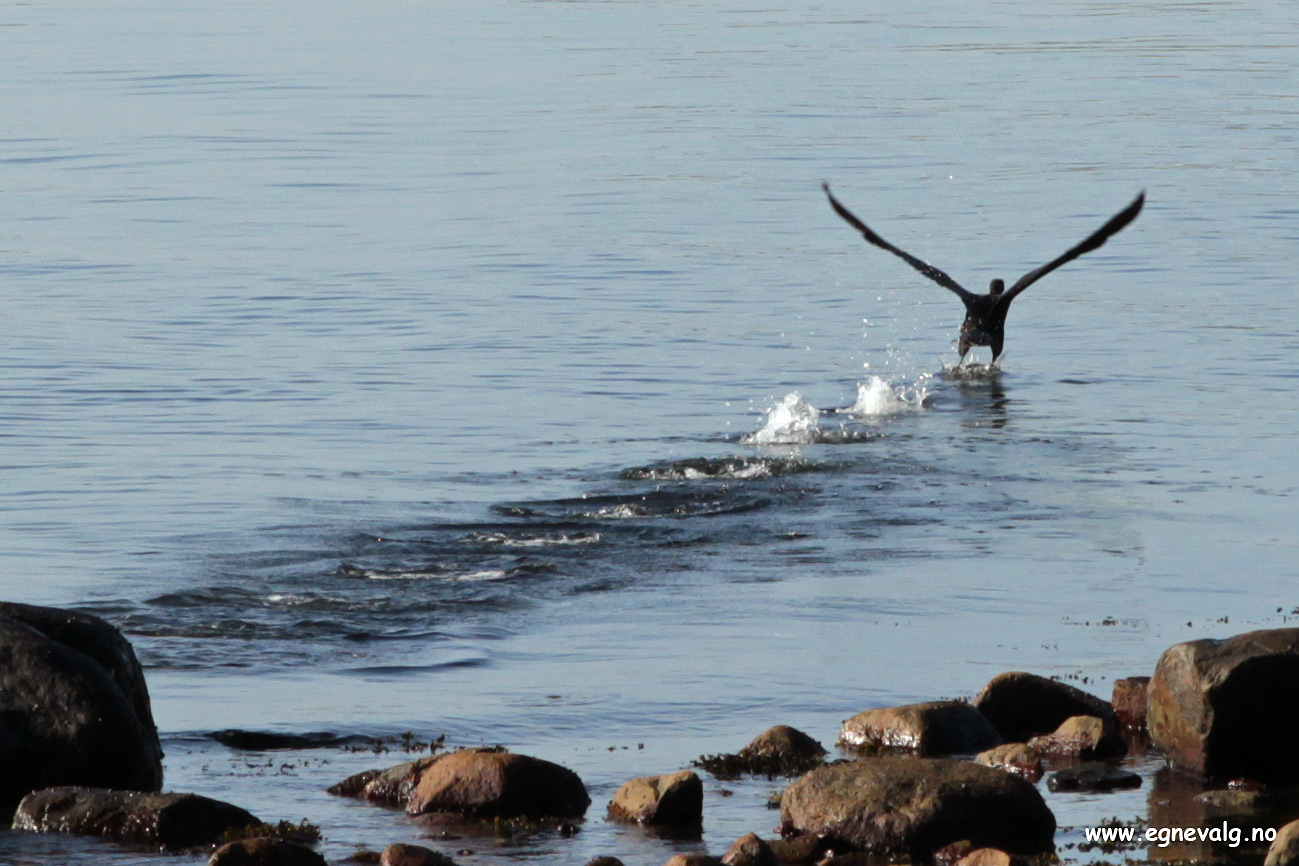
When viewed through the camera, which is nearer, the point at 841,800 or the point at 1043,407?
the point at 841,800

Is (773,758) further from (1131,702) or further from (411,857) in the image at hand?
(411,857)

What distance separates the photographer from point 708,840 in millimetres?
8641

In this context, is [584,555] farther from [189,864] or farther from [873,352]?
[873,352]

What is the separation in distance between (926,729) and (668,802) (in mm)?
1434

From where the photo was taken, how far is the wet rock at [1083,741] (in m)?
9.73

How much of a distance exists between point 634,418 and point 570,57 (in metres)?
34.3

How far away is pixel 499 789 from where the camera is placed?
8828mm

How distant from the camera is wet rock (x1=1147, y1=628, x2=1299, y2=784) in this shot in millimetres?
9273

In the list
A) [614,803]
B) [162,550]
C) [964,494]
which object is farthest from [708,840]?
[964,494]

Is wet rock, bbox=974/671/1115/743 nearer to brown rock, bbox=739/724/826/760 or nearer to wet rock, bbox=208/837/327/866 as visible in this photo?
brown rock, bbox=739/724/826/760

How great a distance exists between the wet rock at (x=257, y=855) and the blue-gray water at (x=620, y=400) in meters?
0.60

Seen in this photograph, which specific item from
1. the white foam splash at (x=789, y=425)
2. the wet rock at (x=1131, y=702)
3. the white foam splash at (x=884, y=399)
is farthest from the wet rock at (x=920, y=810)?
the white foam splash at (x=884, y=399)

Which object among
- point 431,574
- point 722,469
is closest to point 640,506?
point 722,469

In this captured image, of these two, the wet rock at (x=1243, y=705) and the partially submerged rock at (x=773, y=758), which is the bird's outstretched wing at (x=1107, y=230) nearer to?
the wet rock at (x=1243, y=705)
